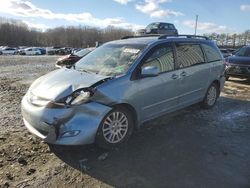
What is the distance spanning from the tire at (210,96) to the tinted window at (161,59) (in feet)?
5.95

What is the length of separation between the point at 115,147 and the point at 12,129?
2.10m

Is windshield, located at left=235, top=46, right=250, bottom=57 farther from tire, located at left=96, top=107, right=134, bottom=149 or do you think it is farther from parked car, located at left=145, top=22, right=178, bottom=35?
parked car, located at left=145, top=22, right=178, bottom=35

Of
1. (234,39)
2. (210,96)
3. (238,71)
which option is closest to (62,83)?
(210,96)

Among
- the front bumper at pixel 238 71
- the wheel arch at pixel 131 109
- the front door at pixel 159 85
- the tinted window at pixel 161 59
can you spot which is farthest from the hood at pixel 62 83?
the front bumper at pixel 238 71

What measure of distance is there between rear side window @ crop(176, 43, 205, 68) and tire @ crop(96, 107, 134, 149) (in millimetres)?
1730

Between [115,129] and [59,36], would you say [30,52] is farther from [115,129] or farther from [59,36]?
[59,36]

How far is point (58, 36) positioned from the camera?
107 meters

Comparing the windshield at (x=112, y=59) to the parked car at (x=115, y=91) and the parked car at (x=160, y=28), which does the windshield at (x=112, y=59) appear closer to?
the parked car at (x=115, y=91)

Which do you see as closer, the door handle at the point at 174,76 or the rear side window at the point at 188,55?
the door handle at the point at 174,76

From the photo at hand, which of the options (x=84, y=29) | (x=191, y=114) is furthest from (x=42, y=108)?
(x=84, y=29)

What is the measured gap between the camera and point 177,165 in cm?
374

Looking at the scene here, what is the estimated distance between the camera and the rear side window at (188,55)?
Answer: 5344 mm

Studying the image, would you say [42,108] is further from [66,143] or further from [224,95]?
[224,95]

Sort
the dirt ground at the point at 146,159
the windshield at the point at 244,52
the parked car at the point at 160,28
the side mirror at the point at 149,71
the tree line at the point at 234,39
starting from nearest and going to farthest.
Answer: the dirt ground at the point at 146,159
the side mirror at the point at 149,71
the windshield at the point at 244,52
the parked car at the point at 160,28
the tree line at the point at 234,39
